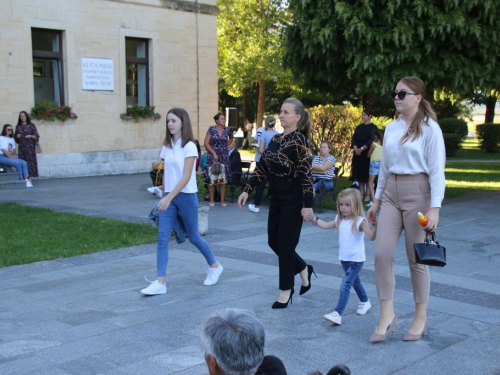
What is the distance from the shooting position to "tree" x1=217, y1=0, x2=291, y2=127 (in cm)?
3281

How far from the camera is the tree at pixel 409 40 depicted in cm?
1143

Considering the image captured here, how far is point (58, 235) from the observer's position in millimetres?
9055

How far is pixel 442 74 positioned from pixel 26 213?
26.0 ft

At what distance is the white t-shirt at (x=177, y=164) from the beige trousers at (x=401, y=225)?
6.84ft

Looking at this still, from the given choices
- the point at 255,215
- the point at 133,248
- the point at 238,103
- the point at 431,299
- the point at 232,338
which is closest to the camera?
the point at 232,338

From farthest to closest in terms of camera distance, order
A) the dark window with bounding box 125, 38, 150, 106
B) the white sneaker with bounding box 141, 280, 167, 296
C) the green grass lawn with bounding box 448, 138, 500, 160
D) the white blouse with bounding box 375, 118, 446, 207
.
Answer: the green grass lawn with bounding box 448, 138, 500, 160
the dark window with bounding box 125, 38, 150, 106
the white sneaker with bounding box 141, 280, 167, 296
the white blouse with bounding box 375, 118, 446, 207

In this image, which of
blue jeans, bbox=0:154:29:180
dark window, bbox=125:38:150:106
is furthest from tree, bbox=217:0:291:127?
blue jeans, bbox=0:154:29:180

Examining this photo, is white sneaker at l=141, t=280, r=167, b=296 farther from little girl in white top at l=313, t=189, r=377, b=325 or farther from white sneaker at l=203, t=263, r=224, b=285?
little girl in white top at l=313, t=189, r=377, b=325

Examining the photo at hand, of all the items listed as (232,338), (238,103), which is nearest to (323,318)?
(232,338)

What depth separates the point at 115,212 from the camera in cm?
1148

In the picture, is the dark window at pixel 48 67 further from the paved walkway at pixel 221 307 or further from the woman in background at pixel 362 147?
the paved walkway at pixel 221 307

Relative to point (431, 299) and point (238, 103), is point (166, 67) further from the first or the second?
point (238, 103)

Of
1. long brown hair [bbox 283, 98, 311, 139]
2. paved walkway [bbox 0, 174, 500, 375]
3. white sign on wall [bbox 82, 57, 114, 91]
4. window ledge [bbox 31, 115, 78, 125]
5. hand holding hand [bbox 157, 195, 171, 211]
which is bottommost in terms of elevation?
paved walkway [bbox 0, 174, 500, 375]

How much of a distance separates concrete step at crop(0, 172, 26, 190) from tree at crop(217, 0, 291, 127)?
62.2ft
